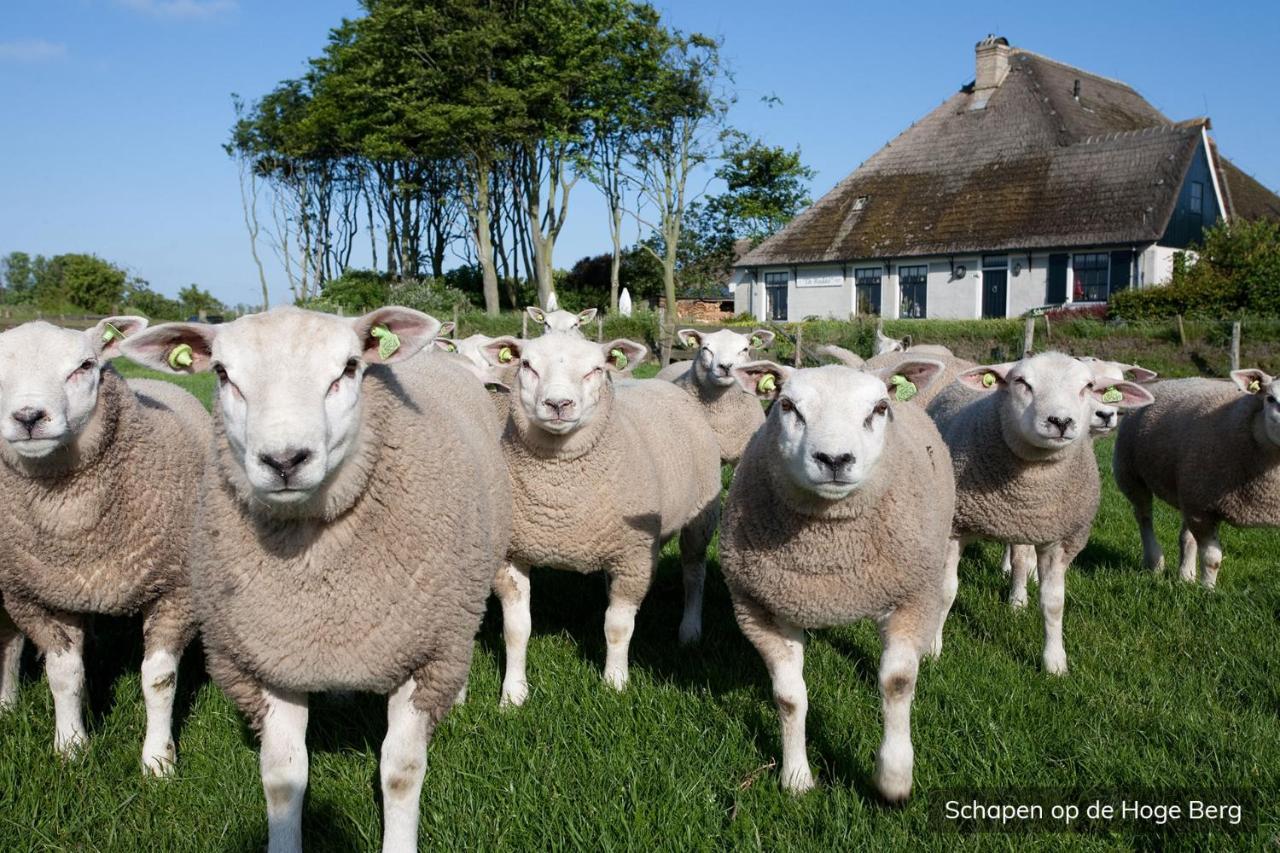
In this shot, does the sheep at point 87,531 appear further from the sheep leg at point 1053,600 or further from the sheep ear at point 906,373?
the sheep leg at point 1053,600

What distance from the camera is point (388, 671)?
9.14 feet

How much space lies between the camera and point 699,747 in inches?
136

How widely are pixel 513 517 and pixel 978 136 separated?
95.1ft

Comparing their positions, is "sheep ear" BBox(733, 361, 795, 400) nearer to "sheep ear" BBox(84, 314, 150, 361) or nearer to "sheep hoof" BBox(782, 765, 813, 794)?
"sheep hoof" BBox(782, 765, 813, 794)

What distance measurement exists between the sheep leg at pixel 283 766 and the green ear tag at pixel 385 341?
107cm

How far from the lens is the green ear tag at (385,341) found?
274 cm

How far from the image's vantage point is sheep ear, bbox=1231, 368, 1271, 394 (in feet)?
18.1

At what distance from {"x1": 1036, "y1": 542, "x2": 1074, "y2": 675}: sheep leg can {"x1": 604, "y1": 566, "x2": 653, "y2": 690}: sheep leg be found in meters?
1.89

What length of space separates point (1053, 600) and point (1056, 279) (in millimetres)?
23289

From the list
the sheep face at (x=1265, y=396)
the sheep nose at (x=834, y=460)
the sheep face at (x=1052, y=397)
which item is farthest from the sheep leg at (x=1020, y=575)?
the sheep nose at (x=834, y=460)

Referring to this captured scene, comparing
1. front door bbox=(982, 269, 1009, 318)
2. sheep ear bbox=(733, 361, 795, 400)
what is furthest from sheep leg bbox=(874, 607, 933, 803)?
front door bbox=(982, 269, 1009, 318)

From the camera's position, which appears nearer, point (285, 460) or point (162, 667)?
point (285, 460)

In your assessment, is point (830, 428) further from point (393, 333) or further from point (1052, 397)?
point (1052, 397)

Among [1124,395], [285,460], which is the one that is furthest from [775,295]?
[285,460]
